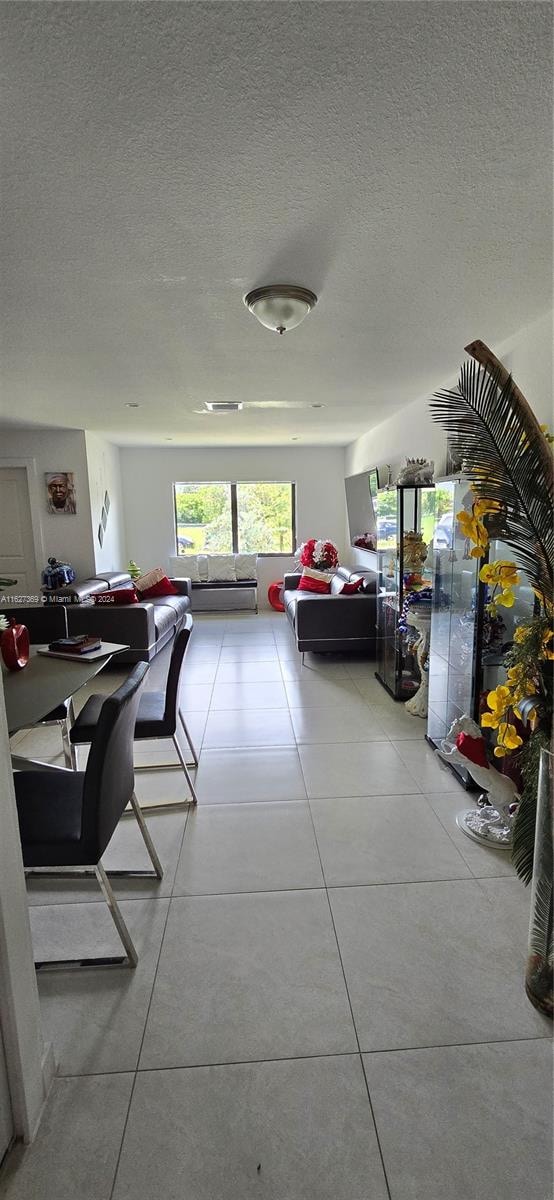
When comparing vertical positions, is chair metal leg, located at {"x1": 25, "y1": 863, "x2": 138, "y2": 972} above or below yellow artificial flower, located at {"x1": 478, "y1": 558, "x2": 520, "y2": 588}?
below

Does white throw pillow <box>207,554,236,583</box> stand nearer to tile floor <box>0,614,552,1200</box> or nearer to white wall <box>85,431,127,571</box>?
white wall <box>85,431,127,571</box>

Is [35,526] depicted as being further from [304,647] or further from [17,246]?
[17,246]

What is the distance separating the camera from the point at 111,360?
10.2 ft

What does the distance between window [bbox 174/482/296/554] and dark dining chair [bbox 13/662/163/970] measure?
6.29m

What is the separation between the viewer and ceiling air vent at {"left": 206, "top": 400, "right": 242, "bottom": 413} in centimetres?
430

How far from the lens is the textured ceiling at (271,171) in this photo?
992 mm

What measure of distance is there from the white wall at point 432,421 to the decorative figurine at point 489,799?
1520mm

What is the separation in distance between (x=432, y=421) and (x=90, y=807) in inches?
138

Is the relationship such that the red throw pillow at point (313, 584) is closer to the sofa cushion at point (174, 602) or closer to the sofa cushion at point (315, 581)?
the sofa cushion at point (315, 581)

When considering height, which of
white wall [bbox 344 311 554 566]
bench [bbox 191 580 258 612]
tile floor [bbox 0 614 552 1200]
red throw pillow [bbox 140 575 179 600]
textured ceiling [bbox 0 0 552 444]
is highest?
textured ceiling [bbox 0 0 552 444]

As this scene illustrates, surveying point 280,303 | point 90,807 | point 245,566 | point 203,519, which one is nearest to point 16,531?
point 203,519

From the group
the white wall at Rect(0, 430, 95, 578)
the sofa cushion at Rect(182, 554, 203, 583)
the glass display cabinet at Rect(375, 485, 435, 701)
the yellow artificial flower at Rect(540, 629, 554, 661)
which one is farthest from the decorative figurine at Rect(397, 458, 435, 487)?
the sofa cushion at Rect(182, 554, 203, 583)

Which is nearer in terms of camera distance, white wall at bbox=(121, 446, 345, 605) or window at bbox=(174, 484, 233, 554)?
white wall at bbox=(121, 446, 345, 605)

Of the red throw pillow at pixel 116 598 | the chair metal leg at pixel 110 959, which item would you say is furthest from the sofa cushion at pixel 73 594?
the chair metal leg at pixel 110 959
